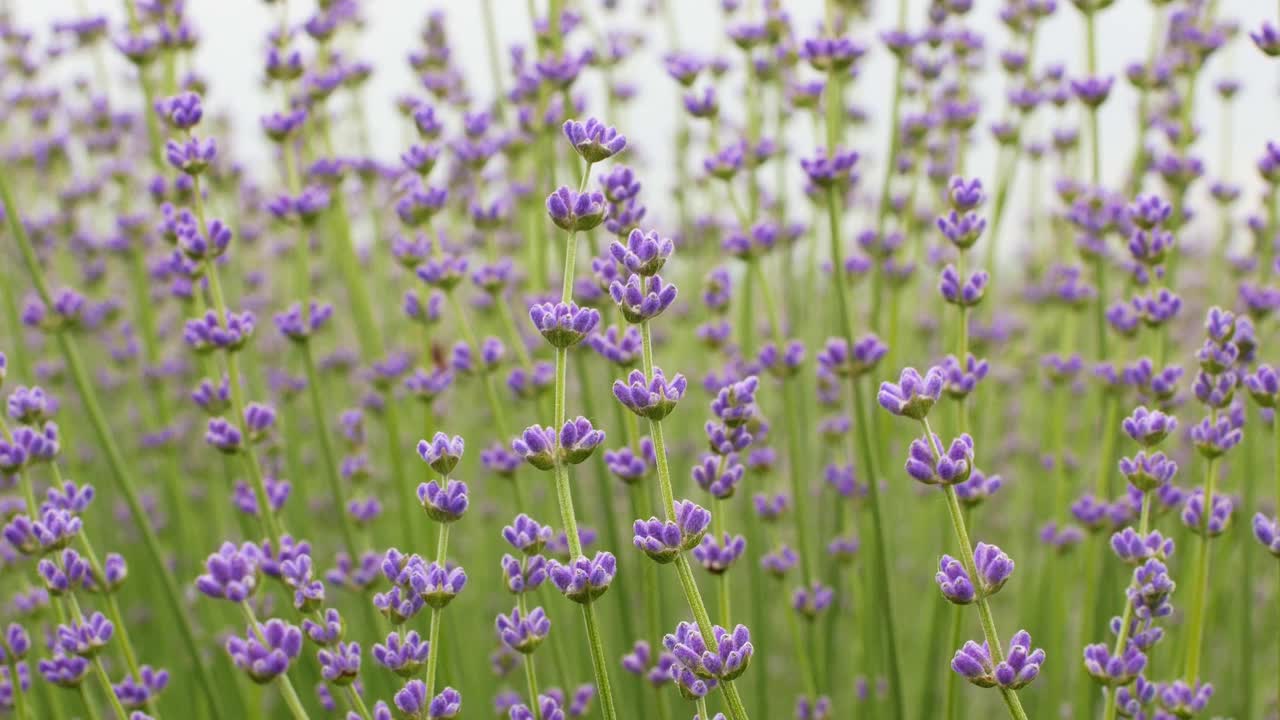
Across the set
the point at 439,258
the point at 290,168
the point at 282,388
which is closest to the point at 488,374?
the point at 439,258

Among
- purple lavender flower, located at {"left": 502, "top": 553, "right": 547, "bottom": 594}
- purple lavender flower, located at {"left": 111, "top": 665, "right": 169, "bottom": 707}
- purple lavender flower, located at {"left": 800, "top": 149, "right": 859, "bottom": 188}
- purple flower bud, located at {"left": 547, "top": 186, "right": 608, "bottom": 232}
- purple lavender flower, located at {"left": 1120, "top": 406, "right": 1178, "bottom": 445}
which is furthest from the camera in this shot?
purple lavender flower, located at {"left": 800, "top": 149, "right": 859, "bottom": 188}

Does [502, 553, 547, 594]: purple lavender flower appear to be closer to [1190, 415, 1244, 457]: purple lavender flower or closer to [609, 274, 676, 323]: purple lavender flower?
[609, 274, 676, 323]: purple lavender flower

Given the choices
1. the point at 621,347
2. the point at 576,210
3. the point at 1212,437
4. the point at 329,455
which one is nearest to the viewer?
the point at 576,210

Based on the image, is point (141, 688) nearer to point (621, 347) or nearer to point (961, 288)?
point (621, 347)

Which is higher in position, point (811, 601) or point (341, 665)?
point (341, 665)

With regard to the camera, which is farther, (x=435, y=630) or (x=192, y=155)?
(x=192, y=155)

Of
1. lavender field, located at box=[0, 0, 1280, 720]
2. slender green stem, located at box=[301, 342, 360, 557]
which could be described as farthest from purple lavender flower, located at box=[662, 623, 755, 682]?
slender green stem, located at box=[301, 342, 360, 557]

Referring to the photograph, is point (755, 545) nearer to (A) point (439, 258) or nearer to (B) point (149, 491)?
(A) point (439, 258)

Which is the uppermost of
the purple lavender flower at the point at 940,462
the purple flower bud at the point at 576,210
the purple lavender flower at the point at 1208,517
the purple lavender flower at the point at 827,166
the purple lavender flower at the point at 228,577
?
the purple flower bud at the point at 576,210

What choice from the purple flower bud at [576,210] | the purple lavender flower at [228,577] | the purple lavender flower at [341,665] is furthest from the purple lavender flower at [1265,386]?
the purple lavender flower at [228,577]

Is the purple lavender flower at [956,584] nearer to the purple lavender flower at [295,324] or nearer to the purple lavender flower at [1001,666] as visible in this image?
the purple lavender flower at [1001,666]

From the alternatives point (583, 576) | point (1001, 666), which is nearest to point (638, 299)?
point (583, 576)
